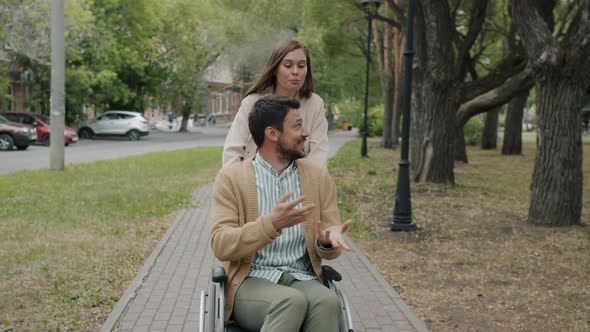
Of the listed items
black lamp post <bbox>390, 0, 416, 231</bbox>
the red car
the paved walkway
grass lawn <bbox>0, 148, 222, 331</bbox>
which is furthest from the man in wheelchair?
the red car

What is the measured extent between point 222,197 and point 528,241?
618 cm

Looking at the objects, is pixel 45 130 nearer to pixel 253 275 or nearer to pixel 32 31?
pixel 32 31

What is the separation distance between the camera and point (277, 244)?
3.33 meters

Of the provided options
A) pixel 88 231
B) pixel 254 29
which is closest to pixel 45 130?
pixel 254 29

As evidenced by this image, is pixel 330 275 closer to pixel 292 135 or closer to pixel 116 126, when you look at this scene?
pixel 292 135

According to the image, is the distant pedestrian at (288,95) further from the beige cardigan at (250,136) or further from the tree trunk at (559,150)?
the tree trunk at (559,150)

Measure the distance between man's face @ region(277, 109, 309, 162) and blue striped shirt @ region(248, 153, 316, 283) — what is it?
5.8 inches

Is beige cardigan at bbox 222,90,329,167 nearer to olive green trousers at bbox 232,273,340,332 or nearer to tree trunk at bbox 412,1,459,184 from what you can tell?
olive green trousers at bbox 232,273,340,332

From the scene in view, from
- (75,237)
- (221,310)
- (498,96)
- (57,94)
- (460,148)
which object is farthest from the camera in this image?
(460,148)

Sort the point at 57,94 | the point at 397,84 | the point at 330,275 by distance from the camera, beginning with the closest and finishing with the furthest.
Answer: the point at 330,275
the point at 57,94
the point at 397,84

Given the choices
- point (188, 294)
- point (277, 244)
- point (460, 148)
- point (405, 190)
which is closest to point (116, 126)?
point (460, 148)

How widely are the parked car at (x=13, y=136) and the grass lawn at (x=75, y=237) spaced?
33.9 ft

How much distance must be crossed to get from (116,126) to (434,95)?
27437 millimetres

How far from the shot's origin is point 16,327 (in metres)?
4.93
